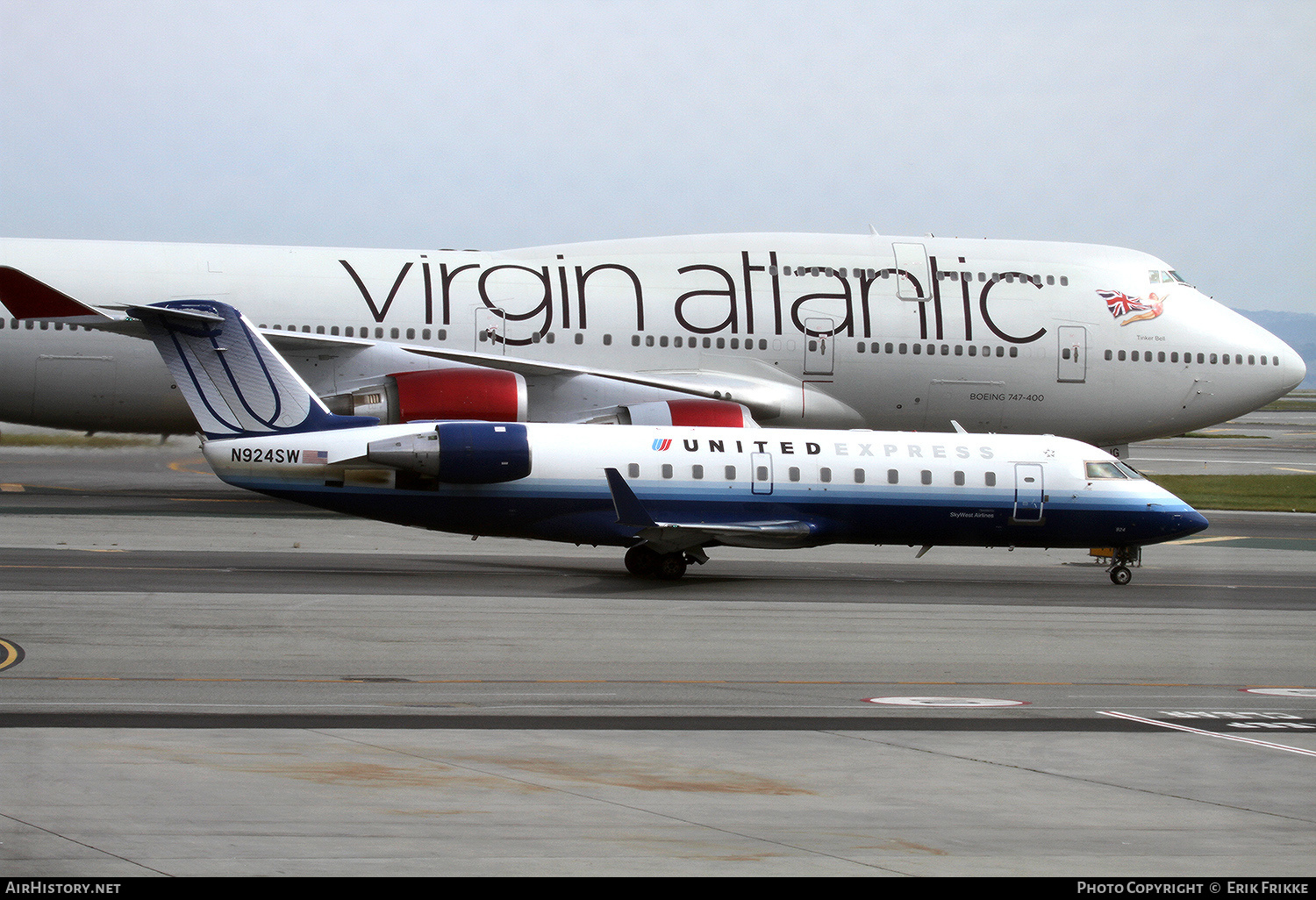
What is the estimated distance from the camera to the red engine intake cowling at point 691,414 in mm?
32812

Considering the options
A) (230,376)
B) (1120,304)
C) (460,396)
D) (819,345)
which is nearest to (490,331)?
(460,396)

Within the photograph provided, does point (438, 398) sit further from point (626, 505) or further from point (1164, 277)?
point (1164, 277)

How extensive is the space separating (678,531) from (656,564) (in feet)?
3.40

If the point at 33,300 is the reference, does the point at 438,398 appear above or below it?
below

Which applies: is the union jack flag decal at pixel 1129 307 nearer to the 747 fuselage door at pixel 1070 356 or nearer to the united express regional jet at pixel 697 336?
the united express regional jet at pixel 697 336

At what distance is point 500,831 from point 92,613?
1156 centimetres

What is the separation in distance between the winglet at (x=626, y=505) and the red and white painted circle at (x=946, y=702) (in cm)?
947

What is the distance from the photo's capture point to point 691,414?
33156mm

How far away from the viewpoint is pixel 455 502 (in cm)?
2469

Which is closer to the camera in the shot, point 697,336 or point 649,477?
point 649,477

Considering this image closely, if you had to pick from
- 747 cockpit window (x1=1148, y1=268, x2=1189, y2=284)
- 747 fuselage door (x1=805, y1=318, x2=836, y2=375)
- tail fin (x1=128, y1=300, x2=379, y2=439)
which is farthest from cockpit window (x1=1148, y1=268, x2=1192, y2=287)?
tail fin (x1=128, y1=300, x2=379, y2=439)

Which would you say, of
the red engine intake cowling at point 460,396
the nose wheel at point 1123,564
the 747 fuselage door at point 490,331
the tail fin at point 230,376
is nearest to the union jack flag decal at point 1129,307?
the nose wheel at point 1123,564

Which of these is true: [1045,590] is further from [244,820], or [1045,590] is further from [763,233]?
[244,820]
